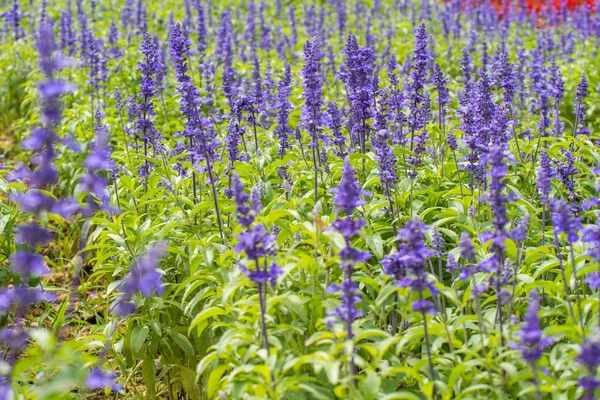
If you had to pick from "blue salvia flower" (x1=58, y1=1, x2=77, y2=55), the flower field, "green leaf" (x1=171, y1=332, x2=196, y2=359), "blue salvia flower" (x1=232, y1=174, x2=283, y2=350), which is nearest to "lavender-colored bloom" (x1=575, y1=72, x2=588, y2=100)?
the flower field

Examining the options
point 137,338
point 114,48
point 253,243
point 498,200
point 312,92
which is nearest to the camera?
point 253,243

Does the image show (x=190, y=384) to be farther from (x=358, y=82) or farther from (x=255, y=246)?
(x=358, y=82)

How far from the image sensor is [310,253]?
13.2 feet

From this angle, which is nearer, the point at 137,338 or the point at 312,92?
the point at 137,338

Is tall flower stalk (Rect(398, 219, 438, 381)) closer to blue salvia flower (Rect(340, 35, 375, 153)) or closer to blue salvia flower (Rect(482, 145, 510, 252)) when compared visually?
blue salvia flower (Rect(482, 145, 510, 252))

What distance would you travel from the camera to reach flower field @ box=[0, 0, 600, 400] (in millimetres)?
3182

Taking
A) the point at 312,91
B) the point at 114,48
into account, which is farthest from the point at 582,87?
the point at 114,48

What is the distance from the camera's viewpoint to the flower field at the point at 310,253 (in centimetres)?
318

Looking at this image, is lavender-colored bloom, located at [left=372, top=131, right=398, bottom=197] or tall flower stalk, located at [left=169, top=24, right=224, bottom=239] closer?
tall flower stalk, located at [left=169, top=24, right=224, bottom=239]

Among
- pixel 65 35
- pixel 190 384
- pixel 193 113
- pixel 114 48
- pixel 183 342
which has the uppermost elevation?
pixel 193 113

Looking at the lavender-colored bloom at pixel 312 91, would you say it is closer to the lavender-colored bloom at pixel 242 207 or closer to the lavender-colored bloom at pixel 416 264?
the lavender-colored bloom at pixel 242 207

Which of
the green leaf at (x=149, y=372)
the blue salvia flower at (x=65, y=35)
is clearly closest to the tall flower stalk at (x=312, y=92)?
A: the green leaf at (x=149, y=372)

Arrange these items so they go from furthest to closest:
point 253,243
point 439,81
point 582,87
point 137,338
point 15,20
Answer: point 15,20, point 582,87, point 439,81, point 137,338, point 253,243

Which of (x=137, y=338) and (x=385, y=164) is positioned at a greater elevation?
(x=385, y=164)
